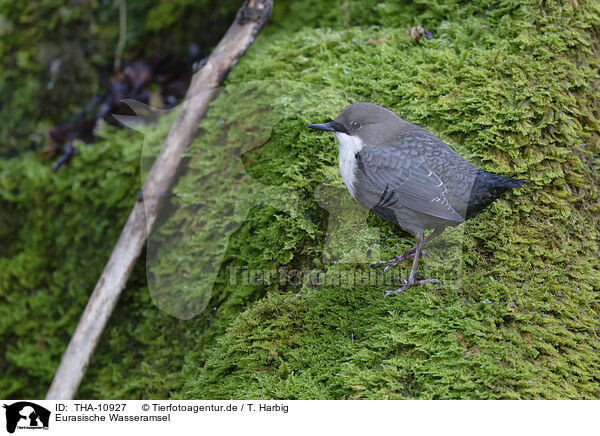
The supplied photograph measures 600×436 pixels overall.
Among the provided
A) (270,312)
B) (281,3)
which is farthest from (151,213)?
(281,3)

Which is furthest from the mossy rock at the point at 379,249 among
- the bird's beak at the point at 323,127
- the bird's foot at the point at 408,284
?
the bird's beak at the point at 323,127

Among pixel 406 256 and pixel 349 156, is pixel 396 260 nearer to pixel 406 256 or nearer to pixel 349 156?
pixel 406 256

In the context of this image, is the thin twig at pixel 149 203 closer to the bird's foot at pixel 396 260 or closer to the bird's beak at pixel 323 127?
the bird's beak at pixel 323 127

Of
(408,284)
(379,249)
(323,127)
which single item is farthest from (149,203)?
(408,284)

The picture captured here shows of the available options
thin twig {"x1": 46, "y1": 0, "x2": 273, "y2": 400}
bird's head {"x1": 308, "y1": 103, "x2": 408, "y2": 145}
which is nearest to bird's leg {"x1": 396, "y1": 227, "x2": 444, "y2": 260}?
bird's head {"x1": 308, "y1": 103, "x2": 408, "y2": 145}

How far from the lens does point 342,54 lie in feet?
14.1

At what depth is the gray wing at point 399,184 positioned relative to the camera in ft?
9.10

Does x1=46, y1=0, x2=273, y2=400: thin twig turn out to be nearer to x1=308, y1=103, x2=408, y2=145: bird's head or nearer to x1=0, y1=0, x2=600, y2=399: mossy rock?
x1=0, y1=0, x2=600, y2=399: mossy rock

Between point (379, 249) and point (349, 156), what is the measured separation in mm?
627
